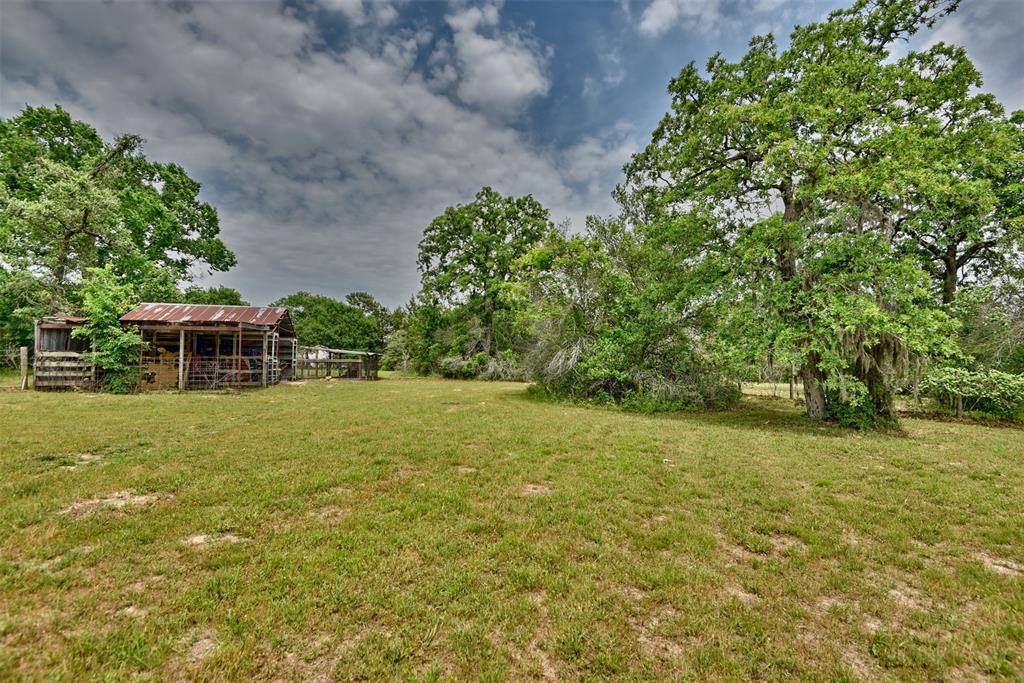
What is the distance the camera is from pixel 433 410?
11.4 metres

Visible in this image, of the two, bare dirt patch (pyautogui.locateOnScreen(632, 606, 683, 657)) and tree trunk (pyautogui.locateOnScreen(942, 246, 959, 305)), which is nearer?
bare dirt patch (pyautogui.locateOnScreen(632, 606, 683, 657))

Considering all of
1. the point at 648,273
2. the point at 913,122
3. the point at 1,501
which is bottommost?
the point at 1,501

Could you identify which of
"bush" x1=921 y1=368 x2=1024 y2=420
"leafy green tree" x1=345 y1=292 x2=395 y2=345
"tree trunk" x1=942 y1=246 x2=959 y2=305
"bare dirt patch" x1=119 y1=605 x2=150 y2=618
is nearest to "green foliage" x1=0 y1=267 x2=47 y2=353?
"bare dirt patch" x1=119 y1=605 x2=150 y2=618

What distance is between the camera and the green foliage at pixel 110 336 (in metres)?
14.2

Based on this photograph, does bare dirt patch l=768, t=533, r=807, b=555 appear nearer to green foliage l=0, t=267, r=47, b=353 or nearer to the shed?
the shed

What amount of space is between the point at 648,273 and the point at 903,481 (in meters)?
9.58

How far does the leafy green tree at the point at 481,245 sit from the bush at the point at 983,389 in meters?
21.7

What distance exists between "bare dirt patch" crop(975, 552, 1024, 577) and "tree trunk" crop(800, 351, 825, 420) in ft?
26.0

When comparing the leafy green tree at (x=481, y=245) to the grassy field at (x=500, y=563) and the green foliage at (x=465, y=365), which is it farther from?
the grassy field at (x=500, y=563)

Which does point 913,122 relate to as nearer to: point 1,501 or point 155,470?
point 155,470

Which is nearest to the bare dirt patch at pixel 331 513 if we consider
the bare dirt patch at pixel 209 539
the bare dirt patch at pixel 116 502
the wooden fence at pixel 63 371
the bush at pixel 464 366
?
the bare dirt patch at pixel 209 539

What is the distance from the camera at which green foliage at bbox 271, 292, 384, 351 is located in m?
50.4

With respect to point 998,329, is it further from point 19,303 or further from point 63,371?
point 19,303

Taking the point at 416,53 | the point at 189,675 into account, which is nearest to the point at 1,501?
the point at 189,675
